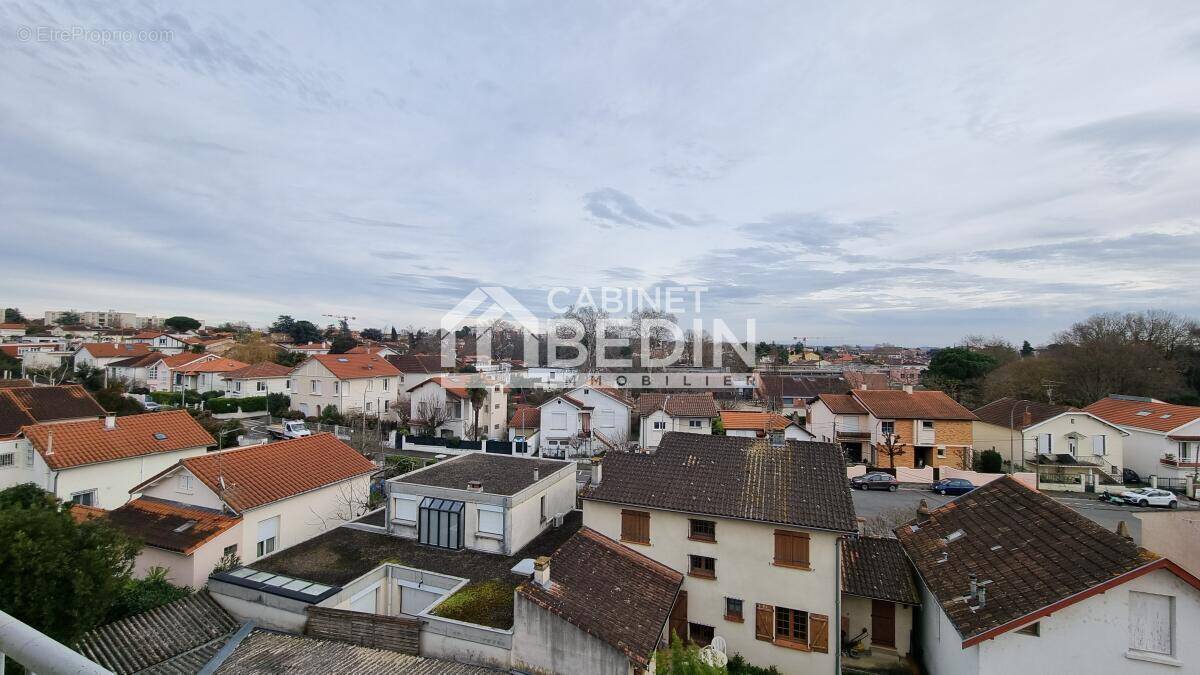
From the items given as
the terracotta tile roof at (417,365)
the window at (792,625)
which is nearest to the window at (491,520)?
the window at (792,625)

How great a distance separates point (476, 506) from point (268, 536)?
6.23 meters

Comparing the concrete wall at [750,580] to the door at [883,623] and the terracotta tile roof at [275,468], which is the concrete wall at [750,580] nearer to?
the door at [883,623]

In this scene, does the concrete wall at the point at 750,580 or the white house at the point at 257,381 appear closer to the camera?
the concrete wall at the point at 750,580

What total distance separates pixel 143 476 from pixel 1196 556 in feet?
105

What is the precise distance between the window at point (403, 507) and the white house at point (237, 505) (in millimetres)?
2873

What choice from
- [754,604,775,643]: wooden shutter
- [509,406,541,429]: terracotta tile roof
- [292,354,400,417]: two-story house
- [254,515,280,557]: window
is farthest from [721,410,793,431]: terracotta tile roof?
[254,515,280,557]: window

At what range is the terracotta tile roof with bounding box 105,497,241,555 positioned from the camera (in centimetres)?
1424

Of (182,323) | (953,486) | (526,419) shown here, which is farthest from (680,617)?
(182,323)

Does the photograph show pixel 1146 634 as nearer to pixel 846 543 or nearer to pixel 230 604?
pixel 846 543

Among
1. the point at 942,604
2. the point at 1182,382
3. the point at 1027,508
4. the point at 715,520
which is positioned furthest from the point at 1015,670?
the point at 1182,382

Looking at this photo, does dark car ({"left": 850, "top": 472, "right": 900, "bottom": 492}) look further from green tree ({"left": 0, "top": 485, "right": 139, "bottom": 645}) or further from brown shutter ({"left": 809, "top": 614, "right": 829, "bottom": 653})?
green tree ({"left": 0, "top": 485, "right": 139, "bottom": 645})

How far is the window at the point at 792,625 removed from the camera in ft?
44.1

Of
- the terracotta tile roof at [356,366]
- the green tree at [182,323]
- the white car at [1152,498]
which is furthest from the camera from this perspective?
the green tree at [182,323]

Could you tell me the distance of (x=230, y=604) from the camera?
43.3 feet
